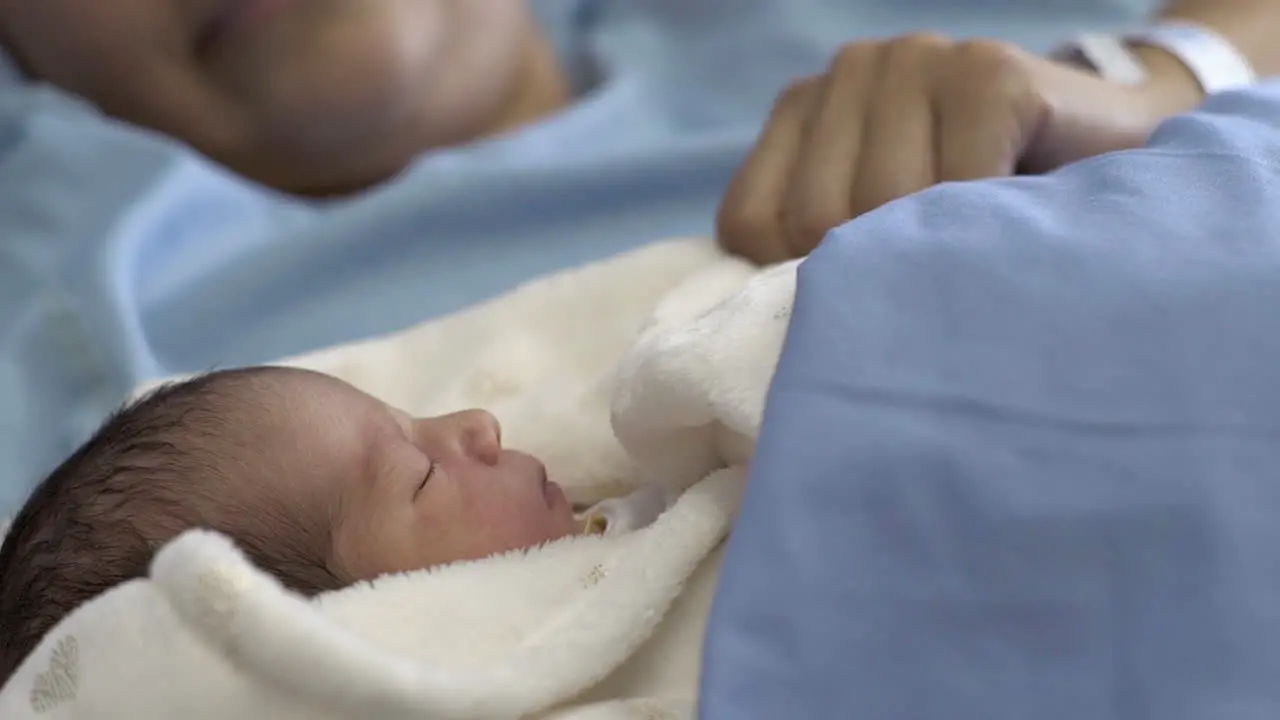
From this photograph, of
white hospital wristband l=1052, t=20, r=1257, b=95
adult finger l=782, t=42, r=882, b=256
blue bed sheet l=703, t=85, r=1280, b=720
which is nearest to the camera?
blue bed sheet l=703, t=85, r=1280, b=720

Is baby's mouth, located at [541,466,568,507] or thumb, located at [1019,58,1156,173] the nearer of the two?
baby's mouth, located at [541,466,568,507]

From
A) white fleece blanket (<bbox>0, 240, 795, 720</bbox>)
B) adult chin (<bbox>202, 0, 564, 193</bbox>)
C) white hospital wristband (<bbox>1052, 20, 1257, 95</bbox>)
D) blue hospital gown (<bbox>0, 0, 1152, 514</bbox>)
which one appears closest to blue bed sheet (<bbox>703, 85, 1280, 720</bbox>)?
white fleece blanket (<bbox>0, 240, 795, 720</bbox>)

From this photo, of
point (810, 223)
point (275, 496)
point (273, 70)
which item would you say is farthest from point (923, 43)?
point (273, 70)

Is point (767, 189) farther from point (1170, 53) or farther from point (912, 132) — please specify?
point (1170, 53)

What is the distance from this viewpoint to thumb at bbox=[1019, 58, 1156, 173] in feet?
2.35

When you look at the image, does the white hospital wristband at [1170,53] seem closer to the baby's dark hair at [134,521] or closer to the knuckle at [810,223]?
the knuckle at [810,223]

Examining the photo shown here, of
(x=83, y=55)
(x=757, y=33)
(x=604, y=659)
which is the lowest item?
(x=604, y=659)

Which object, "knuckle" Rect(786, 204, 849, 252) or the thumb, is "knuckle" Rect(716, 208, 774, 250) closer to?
"knuckle" Rect(786, 204, 849, 252)

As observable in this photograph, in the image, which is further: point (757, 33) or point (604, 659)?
point (757, 33)

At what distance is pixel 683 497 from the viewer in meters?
0.53

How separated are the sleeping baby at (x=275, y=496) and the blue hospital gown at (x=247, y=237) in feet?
1.14

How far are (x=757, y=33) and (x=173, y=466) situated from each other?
0.92 metres

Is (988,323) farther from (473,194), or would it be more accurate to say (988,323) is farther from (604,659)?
(473,194)

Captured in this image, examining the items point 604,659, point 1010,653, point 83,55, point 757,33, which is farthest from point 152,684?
point 757,33
